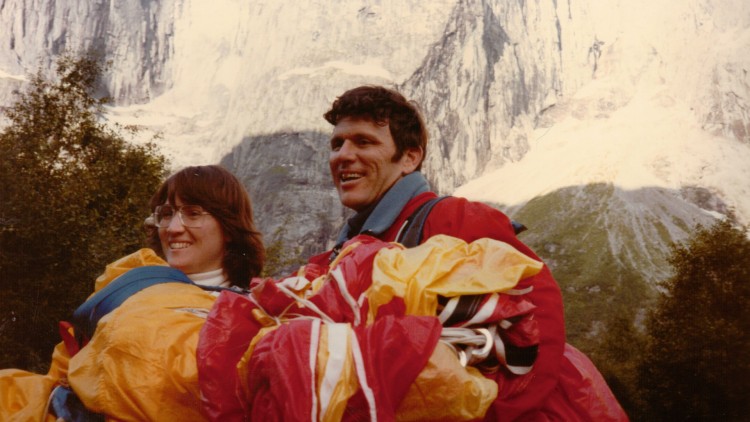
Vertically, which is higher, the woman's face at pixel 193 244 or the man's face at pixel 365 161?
the man's face at pixel 365 161

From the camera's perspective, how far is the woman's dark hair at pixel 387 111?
332 centimetres

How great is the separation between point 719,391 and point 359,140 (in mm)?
22818

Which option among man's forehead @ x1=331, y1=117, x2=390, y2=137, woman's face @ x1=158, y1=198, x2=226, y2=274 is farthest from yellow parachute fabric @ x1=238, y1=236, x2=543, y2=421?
woman's face @ x1=158, y1=198, x2=226, y2=274

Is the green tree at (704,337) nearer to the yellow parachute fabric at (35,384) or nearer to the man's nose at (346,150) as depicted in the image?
the man's nose at (346,150)

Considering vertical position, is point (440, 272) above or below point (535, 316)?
above

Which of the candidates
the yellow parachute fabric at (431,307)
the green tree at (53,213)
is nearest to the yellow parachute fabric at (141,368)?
the yellow parachute fabric at (431,307)

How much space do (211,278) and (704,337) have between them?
22450 millimetres

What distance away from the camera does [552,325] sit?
249 cm

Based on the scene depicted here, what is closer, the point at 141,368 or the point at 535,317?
the point at 141,368

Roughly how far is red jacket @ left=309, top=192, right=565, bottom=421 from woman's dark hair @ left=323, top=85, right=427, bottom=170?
2.22 feet

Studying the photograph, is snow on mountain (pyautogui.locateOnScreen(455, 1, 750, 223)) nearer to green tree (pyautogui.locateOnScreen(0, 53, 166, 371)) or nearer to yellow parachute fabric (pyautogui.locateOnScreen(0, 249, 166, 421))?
green tree (pyautogui.locateOnScreen(0, 53, 166, 371))

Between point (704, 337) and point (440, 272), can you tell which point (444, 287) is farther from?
point (704, 337)

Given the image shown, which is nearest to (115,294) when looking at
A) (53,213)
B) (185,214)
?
(185,214)

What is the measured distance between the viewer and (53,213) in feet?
41.9
